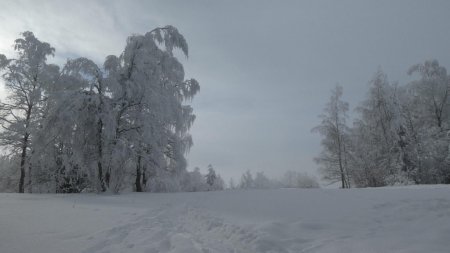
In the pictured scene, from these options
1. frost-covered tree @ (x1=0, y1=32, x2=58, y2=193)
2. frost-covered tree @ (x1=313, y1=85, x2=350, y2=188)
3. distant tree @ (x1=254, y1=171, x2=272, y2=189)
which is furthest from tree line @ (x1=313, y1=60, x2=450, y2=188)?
distant tree @ (x1=254, y1=171, x2=272, y2=189)

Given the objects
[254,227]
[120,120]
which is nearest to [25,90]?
[120,120]

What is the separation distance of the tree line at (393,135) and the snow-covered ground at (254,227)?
15.5 m

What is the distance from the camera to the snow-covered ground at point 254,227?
464 centimetres

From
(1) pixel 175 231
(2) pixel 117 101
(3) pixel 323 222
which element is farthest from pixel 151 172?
(3) pixel 323 222

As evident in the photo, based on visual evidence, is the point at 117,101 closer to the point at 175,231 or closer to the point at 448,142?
the point at 175,231

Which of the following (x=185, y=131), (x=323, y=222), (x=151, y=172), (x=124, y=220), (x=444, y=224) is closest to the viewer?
(x=444, y=224)

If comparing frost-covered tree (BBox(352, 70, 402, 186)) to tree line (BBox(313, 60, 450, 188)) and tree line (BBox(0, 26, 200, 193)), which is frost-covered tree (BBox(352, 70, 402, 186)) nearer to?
tree line (BBox(313, 60, 450, 188))

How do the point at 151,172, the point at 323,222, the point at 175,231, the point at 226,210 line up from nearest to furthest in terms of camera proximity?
the point at 323,222, the point at 175,231, the point at 226,210, the point at 151,172

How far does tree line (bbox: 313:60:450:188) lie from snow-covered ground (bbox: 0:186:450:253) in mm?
15512

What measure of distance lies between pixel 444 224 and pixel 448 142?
72.5 ft

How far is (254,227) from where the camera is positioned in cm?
575

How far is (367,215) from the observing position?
Result: 600cm

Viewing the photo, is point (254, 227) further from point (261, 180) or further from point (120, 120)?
point (261, 180)

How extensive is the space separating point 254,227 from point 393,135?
851 inches
